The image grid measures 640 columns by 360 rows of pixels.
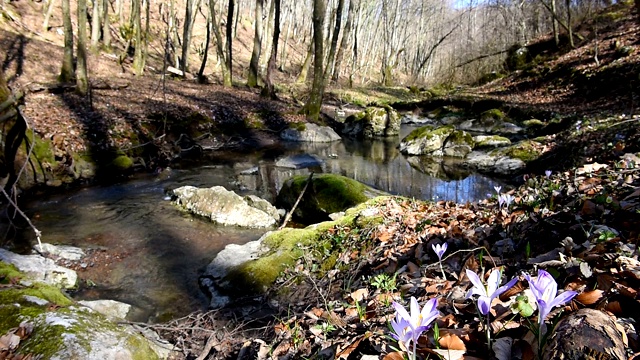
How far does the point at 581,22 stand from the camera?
28938 mm

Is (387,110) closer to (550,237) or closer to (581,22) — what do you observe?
(550,237)

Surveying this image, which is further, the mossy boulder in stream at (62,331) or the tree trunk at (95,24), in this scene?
the tree trunk at (95,24)

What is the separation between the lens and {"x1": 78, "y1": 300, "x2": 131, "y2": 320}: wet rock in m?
4.19

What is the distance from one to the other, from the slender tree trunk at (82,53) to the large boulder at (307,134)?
7.62 m

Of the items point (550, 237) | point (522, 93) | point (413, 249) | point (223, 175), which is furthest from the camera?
point (522, 93)

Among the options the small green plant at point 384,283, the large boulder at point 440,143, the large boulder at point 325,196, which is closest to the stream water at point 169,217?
the large boulder at point 440,143

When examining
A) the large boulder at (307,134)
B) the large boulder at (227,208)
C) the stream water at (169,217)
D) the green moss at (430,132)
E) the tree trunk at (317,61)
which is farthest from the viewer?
the large boulder at (307,134)

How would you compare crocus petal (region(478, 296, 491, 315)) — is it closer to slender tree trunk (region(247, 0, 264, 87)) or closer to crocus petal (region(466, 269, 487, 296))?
crocus petal (region(466, 269, 487, 296))

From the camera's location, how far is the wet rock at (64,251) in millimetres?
5586

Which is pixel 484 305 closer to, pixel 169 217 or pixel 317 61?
pixel 169 217

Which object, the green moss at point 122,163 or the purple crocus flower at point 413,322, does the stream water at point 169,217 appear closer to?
the green moss at point 122,163

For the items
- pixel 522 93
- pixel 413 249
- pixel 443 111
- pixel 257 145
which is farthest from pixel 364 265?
pixel 522 93

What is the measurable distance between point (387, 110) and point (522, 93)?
10.5 metres

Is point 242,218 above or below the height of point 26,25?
below
